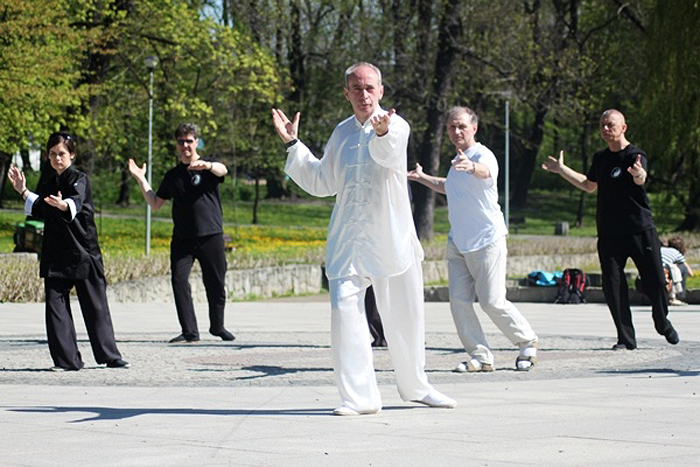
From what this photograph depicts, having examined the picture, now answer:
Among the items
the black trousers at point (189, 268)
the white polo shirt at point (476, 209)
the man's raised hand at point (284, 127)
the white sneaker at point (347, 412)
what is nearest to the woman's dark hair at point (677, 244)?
the black trousers at point (189, 268)

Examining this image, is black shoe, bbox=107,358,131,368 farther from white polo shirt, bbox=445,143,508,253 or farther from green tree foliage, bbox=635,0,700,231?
green tree foliage, bbox=635,0,700,231

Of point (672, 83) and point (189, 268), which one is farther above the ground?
point (672, 83)

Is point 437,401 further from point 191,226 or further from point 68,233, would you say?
point 191,226

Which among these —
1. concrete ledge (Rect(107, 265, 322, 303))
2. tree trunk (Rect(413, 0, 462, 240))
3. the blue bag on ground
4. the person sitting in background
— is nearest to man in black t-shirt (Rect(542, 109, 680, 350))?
the person sitting in background

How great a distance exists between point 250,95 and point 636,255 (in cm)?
3381

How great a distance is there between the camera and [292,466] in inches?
235

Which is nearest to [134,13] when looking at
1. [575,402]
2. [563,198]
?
[575,402]

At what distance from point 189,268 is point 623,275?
3.94 metres

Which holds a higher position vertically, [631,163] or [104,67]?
[104,67]

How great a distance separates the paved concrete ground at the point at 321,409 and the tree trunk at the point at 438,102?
26.2 metres

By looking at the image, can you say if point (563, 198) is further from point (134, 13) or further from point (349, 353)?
point (349, 353)

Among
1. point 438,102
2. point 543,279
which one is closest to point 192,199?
point 543,279

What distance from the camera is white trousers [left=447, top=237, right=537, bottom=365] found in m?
10.4

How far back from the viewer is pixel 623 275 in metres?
11.8
